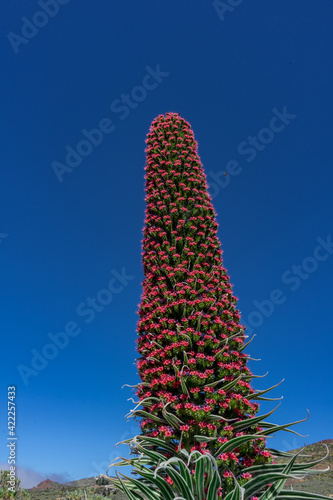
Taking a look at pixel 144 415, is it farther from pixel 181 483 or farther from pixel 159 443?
pixel 181 483

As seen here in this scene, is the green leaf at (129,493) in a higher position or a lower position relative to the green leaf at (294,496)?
higher

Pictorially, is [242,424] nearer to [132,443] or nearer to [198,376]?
[198,376]

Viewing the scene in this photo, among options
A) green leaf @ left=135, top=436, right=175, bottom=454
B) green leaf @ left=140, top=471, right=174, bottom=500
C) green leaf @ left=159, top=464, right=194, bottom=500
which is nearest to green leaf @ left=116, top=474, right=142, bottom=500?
green leaf @ left=140, top=471, right=174, bottom=500

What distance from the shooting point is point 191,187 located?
22.6ft

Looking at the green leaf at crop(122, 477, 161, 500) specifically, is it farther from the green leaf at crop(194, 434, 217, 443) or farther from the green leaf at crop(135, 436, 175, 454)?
the green leaf at crop(194, 434, 217, 443)

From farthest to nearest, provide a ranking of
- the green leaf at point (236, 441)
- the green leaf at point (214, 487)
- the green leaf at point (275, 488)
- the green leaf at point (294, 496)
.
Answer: the green leaf at point (236, 441)
the green leaf at point (294, 496)
the green leaf at point (275, 488)
the green leaf at point (214, 487)

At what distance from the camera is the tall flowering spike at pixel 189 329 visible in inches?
188

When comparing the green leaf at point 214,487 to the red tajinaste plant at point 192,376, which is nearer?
the green leaf at point 214,487

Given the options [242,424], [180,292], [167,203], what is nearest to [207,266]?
[180,292]

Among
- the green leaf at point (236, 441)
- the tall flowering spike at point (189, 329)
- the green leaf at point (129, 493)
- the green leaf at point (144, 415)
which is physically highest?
the tall flowering spike at point (189, 329)

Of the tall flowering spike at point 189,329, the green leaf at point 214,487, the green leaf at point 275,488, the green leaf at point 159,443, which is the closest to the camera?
the green leaf at point 214,487

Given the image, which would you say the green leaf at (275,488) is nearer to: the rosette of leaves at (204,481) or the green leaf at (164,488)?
the rosette of leaves at (204,481)

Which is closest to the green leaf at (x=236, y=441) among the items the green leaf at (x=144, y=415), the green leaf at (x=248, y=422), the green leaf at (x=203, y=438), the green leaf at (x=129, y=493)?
the green leaf at (x=203, y=438)

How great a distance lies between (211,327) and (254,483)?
2.05 m
